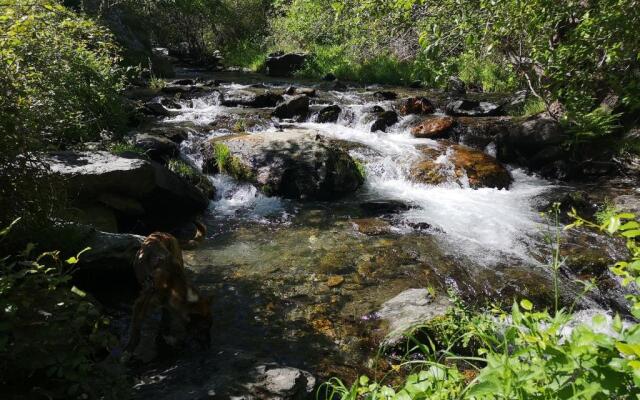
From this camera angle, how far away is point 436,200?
9.10 metres

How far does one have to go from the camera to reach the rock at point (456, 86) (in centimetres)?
1725

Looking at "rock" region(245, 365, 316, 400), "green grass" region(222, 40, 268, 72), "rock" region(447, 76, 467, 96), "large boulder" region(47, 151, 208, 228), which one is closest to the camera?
"rock" region(245, 365, 316, 400)

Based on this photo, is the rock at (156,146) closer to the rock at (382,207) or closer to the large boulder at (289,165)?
the large boulder at (289,165)

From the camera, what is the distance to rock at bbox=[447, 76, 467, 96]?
56.6ft

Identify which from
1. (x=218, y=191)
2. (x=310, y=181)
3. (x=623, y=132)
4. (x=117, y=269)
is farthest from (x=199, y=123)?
(x=623, y=132)

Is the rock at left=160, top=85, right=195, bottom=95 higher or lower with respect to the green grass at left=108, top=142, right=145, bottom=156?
higher

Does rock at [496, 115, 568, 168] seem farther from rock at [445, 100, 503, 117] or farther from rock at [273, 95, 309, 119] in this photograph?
rock at [273, 95, 309, 119]

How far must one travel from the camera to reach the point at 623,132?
33.1ft

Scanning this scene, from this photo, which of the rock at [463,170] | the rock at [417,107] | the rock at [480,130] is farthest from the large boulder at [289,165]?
the rock at [417,107]

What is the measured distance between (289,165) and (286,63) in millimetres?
16563

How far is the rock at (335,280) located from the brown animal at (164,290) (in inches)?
80.3

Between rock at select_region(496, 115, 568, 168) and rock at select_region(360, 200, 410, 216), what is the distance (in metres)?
4.20

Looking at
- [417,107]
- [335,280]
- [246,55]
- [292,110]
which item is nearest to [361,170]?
[292,110]

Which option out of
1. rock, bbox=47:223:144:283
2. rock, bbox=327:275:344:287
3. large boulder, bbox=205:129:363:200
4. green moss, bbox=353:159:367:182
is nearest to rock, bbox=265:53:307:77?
large boulder, bbox=205:129:363:200
